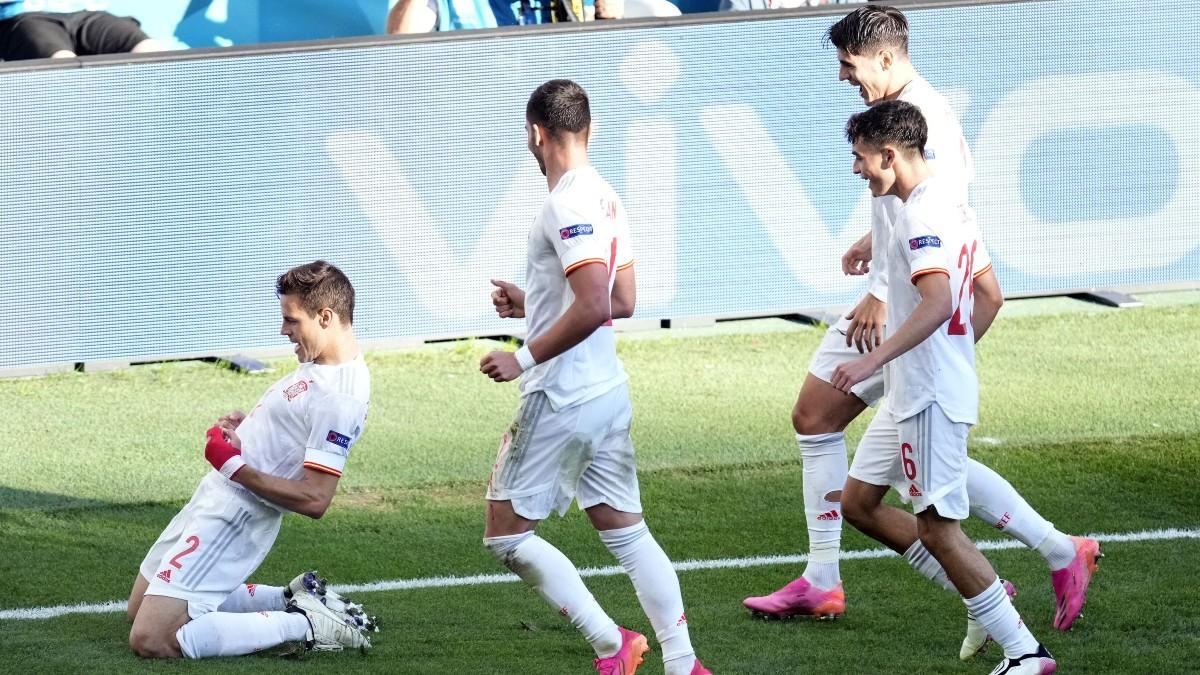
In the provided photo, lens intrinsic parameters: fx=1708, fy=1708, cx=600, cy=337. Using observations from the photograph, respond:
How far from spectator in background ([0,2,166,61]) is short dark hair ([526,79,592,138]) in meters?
6.08

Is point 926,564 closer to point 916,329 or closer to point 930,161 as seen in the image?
point 916,329

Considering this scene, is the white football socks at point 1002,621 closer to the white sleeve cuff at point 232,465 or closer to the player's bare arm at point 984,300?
the player's bare arm at point 984,300

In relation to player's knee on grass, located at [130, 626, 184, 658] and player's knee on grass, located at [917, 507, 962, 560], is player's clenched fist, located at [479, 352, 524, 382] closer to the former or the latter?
player's knee on grass, located at [917, 507, 962, 560]

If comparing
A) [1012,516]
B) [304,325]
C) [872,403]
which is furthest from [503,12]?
[1012,516]

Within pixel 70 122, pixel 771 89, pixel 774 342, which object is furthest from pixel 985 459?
pixel 70 122

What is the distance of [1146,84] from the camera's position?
33.9 ft

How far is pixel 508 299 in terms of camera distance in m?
5.20

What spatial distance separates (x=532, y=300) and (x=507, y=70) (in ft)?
16.1

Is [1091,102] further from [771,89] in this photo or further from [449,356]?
[449,356]

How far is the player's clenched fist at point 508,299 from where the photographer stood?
517 cm

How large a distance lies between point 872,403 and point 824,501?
37cm

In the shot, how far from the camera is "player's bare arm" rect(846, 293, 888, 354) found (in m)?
5.54

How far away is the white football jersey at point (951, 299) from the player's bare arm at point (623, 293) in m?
0.77

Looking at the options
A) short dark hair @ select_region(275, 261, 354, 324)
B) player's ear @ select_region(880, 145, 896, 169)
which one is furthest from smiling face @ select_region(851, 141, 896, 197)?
short dark hair @ select_region(275, 261, 354, 324)
